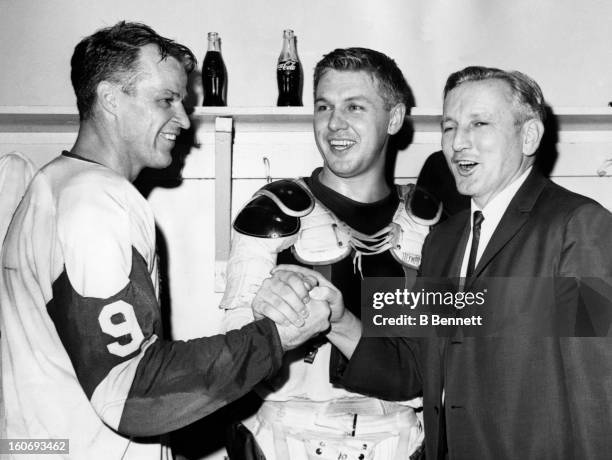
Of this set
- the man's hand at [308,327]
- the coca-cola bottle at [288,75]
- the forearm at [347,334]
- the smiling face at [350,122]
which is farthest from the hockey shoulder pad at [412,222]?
the coca-cola bottle at [288,75]

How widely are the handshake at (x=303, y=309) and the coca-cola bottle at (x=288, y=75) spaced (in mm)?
923

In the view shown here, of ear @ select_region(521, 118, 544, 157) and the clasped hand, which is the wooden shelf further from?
the clasped hand

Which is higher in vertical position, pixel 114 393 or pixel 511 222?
pixel 511 222

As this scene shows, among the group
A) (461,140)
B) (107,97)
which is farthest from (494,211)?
(107,97)

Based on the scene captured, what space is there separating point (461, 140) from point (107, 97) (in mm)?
895

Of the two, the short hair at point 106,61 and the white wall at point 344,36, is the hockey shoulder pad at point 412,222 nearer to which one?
the white wall at point 344,36

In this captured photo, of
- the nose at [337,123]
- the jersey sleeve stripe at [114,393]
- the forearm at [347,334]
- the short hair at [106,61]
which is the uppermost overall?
the short hair at [106,61]

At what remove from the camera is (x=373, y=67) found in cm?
189

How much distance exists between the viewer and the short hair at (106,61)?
142 centimetres

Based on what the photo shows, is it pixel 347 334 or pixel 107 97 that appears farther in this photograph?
pixel 347 334

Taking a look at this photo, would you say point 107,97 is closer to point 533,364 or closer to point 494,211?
point 494,211

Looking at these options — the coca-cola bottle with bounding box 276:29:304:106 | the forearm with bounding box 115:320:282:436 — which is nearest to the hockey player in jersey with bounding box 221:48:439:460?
the forearm with bounding box 115:320:282:436

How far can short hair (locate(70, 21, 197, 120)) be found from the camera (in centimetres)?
142

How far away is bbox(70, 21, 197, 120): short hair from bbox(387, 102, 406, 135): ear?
0.80 meters
